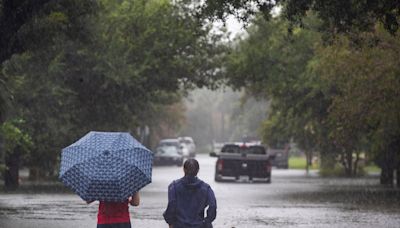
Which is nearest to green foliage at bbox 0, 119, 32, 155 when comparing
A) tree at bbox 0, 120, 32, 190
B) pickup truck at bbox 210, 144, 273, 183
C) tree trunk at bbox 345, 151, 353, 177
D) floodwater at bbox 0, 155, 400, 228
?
tree at bbox 0, 120, 32, 190

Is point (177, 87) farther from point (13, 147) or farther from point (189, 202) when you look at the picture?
point (189, 202)

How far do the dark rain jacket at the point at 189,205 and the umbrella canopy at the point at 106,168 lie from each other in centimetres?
54

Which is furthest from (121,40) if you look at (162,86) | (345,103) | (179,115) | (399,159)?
(179,115)

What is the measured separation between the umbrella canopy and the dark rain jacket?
1.77 ft

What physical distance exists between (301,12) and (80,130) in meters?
20.4

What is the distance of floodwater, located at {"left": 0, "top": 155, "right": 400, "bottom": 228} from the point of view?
68.3 feet

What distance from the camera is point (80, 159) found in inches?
424

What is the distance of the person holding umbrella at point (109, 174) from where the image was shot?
10586mm

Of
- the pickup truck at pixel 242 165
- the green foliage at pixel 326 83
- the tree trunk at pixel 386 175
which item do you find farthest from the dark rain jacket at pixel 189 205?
the tree trunk at pixel 386 175

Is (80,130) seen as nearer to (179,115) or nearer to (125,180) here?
(125,180)

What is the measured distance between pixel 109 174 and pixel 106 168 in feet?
0.35

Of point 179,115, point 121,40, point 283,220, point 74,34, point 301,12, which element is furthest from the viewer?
point 179,115

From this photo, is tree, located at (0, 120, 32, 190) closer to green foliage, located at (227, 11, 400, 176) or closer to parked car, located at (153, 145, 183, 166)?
green foliage, located at (227, 11, 400, 176)

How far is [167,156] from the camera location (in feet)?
235
